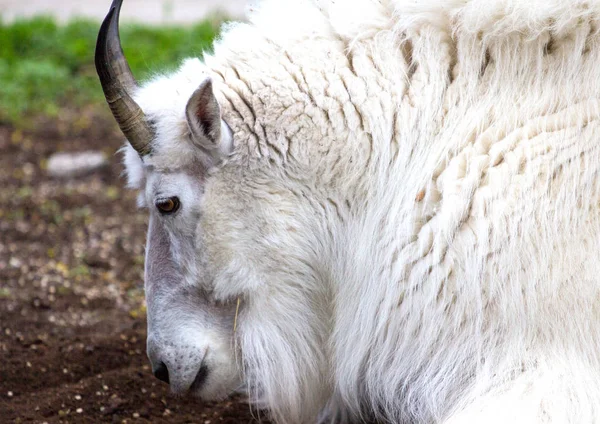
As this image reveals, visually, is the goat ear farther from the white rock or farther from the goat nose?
the white rock

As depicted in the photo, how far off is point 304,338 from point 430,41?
1230 millimetres

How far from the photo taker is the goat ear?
328 cm

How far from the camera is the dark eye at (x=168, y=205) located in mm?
3547

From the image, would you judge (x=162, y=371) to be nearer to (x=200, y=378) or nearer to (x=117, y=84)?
(x=200, y=378)

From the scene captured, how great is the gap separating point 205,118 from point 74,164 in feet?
15.5

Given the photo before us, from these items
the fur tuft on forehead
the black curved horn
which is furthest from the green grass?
the black curved horn

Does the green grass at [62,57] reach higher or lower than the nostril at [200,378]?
higher

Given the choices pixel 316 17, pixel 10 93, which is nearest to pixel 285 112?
pixel 316 17

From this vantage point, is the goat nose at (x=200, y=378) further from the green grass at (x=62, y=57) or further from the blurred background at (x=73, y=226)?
the green grass at (x=62, y=57)

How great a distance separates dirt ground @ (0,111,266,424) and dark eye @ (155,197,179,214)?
1.02 m

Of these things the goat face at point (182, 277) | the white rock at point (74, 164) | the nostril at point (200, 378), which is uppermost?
the white rock at point (74, 164)

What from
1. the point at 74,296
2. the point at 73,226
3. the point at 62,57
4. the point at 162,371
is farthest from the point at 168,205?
the point at 62,57

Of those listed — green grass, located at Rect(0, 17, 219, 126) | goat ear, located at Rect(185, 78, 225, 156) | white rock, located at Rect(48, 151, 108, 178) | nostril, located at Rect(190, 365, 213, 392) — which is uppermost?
green grass, located at Rect(0, 17, 219, 126)

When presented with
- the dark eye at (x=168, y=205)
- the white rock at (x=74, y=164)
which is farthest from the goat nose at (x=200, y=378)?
the white rock at (x=74, y=164)
